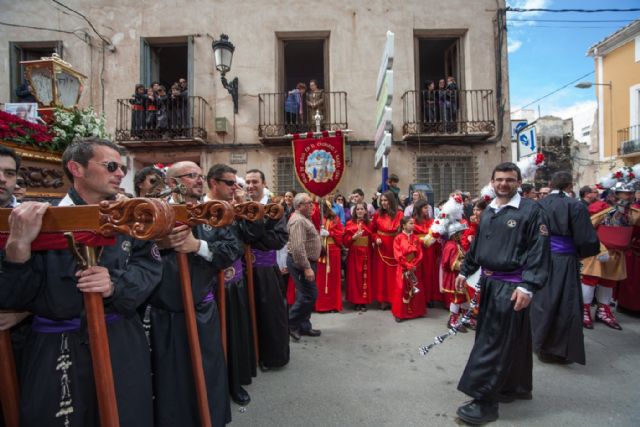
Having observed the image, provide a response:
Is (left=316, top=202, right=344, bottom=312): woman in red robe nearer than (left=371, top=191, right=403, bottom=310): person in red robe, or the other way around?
(left=316, top=202, right=344, bottom=312): woman in red robe

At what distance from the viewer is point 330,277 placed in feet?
20.7

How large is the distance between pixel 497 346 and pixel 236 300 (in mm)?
2300

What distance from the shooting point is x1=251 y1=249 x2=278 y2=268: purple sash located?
4.01m

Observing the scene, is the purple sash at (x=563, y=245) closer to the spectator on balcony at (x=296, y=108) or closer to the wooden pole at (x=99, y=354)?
the wooden pole at (x=99, y=354)

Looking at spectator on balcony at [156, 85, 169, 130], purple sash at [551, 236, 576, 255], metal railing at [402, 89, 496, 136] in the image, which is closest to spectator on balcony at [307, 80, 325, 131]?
metal railing at [402, 89, 496, 136]

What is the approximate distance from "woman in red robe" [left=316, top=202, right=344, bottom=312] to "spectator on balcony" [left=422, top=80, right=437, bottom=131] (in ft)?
19.4

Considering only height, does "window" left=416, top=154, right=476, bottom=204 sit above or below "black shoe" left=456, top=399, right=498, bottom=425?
above

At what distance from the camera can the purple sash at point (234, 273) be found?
329 cm

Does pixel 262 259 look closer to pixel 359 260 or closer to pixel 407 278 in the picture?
pixel 407 278

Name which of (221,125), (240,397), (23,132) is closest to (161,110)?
(221,125)

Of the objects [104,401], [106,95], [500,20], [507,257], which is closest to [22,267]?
[104,401]

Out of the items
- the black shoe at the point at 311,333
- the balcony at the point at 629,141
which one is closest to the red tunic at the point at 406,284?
the black shoe at the point at 311,333

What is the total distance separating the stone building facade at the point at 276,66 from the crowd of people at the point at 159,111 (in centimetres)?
22

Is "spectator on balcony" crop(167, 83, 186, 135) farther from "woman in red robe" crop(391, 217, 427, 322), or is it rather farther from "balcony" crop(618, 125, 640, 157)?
"balcony" crop(618, 125, 640, 157)
